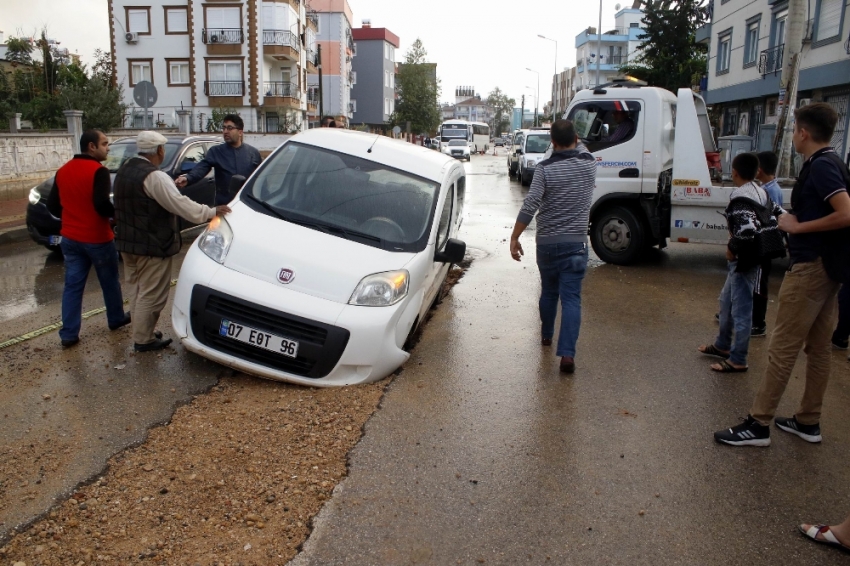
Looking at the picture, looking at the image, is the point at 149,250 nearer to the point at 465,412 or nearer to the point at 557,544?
the point at 465,412

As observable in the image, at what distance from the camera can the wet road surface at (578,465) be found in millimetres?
3406

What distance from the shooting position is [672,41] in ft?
118

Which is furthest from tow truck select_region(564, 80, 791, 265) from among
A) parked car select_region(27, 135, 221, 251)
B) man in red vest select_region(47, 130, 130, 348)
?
man in red vest select_region(47, 130, 130, 348)

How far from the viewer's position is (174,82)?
4859 centimetres

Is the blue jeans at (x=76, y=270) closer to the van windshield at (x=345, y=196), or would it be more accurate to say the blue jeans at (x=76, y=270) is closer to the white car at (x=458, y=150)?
the van windshield at (x=345, y=196)

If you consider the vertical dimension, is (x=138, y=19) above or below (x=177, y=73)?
above

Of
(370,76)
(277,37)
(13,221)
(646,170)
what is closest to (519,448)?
(646,170)

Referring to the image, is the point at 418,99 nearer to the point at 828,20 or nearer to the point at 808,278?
the point at 828,20

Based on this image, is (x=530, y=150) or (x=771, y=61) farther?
(x=530, y=150)

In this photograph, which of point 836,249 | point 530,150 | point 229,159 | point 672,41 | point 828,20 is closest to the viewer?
point 836,249

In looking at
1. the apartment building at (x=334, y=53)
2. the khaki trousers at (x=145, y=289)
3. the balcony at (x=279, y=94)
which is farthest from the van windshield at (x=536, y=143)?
the apartment building at (x=334, y=53)

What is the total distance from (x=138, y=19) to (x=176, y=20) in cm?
253

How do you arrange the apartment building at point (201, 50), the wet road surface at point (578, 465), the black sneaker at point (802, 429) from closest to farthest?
the wet road surface at point (578, 465)
the black sneaker at point (802, 429)
the apartment building at point (201, 50)

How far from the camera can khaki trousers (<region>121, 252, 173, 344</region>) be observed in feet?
19.3
